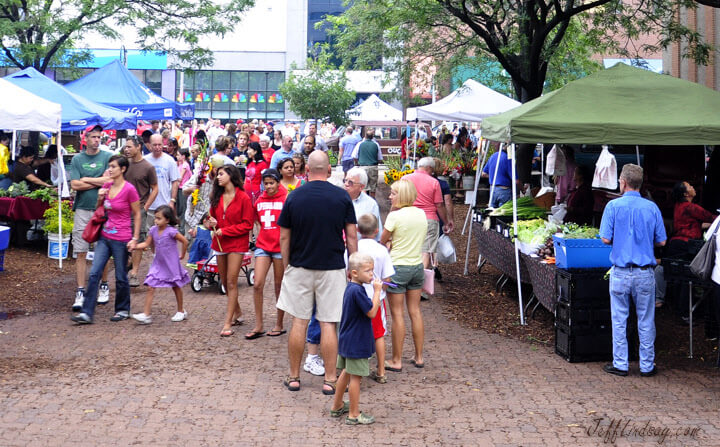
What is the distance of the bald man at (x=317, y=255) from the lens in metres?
7.05

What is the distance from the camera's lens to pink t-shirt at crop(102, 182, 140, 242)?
380 inches

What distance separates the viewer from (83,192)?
10570 millimetres

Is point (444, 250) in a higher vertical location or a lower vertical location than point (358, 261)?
lower

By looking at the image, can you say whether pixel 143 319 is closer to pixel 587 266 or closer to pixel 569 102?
pixel 587 266

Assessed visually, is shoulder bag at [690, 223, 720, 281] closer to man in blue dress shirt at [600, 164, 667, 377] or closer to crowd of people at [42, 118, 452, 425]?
man in blue dress shirt at [600, 164, 667, 377]

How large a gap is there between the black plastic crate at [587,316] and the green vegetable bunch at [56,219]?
30.0ft

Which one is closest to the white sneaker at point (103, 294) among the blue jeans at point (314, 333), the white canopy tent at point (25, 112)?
the white canopy tent at point (25, 112)

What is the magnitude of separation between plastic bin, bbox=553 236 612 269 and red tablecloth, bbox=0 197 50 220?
9993 millimetres

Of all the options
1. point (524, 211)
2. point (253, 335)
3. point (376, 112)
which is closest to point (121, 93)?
point (524, 211)

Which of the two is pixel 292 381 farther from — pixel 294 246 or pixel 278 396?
pixel 294 246

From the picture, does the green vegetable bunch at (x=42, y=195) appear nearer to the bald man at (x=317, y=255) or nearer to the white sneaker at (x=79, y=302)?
the white sneaker at (x=79, y=302)

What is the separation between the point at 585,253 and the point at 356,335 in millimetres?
3098

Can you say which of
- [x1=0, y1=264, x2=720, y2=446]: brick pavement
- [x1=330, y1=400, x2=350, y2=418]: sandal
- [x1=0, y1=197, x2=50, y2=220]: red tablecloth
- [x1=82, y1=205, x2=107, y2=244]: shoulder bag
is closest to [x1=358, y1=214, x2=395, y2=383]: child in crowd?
[x1=0, y1=264, x2=720, y2=446]: brick pavement

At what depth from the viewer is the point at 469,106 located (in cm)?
1989
